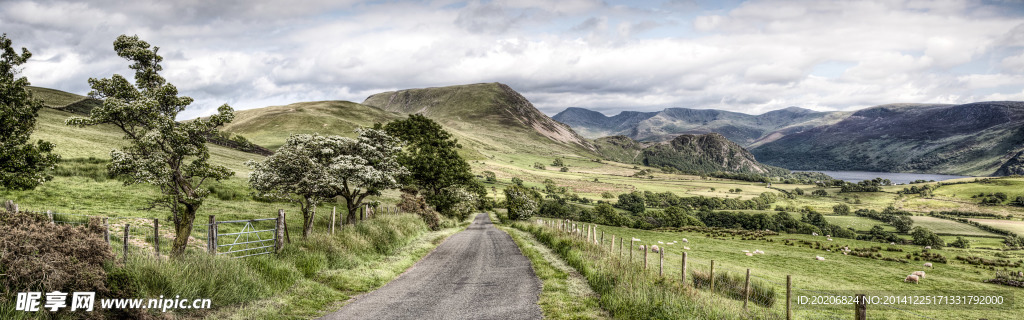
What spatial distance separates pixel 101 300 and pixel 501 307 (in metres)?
8.89

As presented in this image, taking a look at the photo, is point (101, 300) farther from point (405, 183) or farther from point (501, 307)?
point (405, 183)

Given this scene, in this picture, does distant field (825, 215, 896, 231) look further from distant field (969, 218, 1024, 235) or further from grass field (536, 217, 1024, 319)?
grass field (536, 217, 1024, 319)

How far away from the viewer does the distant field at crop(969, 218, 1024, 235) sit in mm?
149375

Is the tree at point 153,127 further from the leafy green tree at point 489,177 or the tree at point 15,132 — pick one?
the leafy green tree at point 489,177

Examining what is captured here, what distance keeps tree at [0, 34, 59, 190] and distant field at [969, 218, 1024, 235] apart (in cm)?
22986

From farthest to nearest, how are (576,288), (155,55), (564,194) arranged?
1. (564,194)
2. (155,55)
3. (576,288)

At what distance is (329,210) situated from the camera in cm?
4269

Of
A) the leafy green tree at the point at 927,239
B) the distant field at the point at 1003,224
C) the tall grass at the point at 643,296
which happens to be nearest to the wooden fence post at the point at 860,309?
the tall grass at the point at 643,296

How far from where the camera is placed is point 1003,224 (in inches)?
6299

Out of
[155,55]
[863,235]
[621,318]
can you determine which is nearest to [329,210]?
[155,55]

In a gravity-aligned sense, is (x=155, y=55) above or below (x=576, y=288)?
above

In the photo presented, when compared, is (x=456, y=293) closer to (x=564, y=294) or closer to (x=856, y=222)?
(x=564, y=294)

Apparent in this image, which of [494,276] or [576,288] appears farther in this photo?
[494,276]

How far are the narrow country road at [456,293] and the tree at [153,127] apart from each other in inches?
288
